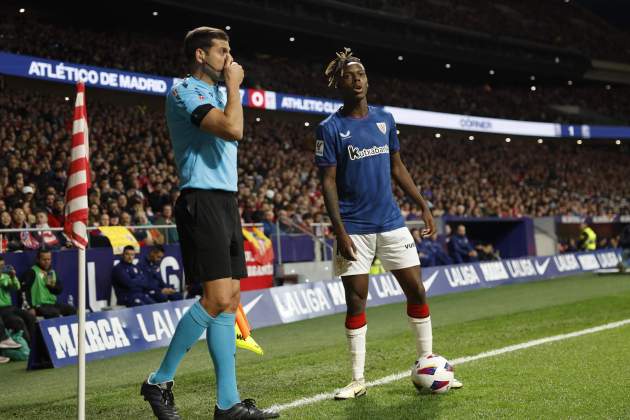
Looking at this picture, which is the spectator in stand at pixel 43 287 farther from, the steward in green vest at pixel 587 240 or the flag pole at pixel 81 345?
the steward in green vest at pixel 587 240

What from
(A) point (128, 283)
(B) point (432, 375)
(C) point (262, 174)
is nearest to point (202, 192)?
(B) point (432, 375)

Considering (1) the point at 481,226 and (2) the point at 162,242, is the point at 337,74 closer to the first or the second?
(2) the point at 162,242

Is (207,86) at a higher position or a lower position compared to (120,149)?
lower

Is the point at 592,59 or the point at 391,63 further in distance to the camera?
the point at 592,59

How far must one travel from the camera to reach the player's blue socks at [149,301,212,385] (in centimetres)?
447

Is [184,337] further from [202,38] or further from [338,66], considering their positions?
[338,66]

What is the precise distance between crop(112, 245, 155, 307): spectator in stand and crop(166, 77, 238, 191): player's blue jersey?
879 centimetres

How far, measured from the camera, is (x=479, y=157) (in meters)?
39.3

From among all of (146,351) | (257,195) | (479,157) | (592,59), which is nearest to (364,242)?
(146,351)

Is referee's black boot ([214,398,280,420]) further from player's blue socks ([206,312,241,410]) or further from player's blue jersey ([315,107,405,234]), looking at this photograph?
player's blue jersey ([315,107,405,234])

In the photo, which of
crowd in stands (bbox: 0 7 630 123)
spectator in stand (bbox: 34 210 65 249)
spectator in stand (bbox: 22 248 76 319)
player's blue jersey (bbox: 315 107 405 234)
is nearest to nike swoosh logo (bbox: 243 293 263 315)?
spectator in stand (bbox: 22 248 76 319)

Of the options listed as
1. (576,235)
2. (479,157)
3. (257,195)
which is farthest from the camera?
(479,157)

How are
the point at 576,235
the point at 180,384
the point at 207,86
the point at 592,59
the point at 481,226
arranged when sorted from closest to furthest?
the point at 207,86, the point at 180,384, the point at 481,226, the point at 576,235, the point at 592,59

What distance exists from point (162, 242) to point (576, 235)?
22530 mm
